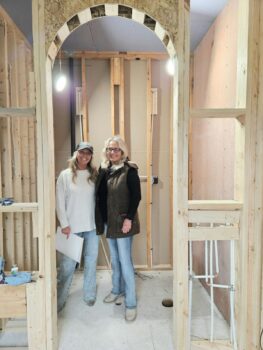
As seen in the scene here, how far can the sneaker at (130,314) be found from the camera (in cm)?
242

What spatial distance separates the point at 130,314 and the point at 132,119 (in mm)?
2181

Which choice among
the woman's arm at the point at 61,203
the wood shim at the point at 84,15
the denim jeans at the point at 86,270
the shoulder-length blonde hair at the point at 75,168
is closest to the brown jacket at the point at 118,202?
the shoulder-length blonde hair at the point at 75,168

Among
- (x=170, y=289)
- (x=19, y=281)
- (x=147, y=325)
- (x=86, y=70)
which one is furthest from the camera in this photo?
(x=86, y=70)

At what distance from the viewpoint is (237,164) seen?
78.6 inches

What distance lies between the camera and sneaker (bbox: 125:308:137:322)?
95.3 inches

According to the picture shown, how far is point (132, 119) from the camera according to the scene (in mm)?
3375

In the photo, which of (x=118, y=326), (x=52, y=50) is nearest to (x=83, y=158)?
(x=52, y=50)

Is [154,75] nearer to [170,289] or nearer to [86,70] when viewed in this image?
A: [86,70]

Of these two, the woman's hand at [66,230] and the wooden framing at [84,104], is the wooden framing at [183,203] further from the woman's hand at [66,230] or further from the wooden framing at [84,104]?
the wooden framing at [84,104]

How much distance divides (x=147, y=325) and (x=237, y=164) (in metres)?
1.59

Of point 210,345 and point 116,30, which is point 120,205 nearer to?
point 210,345

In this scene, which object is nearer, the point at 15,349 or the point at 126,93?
the point at 15,349

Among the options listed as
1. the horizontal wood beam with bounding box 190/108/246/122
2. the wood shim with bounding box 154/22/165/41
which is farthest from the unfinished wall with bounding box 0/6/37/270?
the horizontal wood beam with bounding box 190/108/246/122

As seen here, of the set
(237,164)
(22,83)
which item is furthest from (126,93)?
(237,164)
